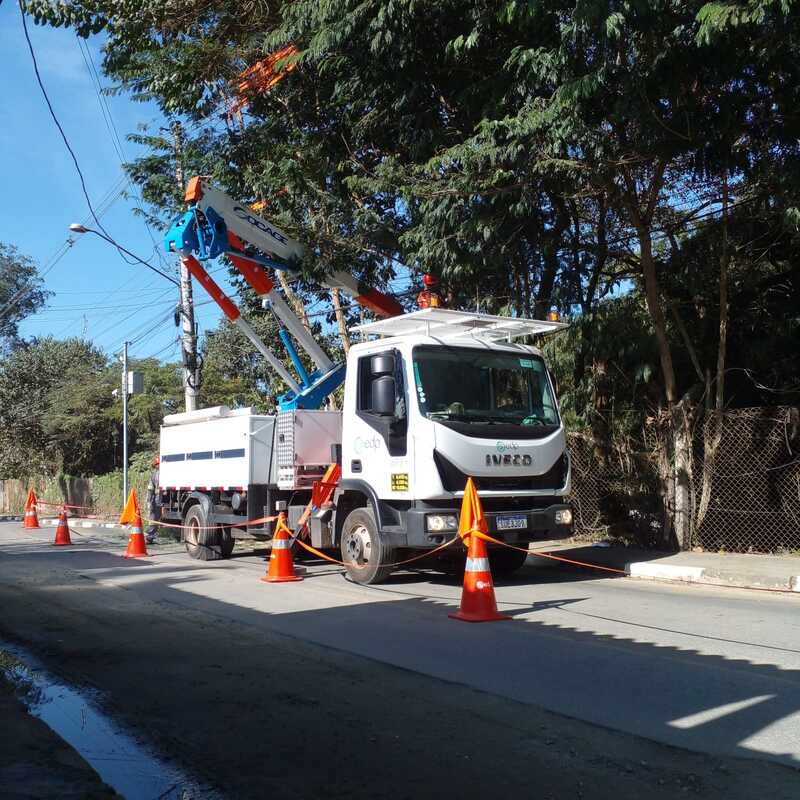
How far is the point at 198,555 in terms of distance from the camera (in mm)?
14453

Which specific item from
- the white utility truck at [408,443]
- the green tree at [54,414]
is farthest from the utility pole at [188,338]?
the green tree at [54,414]

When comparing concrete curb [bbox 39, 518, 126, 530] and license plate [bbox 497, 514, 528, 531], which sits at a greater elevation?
license plate [bbox 497, 514, 528, 531]

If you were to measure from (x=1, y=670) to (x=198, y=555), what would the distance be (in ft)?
26.8

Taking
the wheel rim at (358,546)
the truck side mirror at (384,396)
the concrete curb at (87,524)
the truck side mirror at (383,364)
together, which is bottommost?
the concrete curb at (87,524)

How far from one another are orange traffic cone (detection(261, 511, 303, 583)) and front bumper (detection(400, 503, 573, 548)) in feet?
6.53

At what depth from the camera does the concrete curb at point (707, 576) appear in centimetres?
978

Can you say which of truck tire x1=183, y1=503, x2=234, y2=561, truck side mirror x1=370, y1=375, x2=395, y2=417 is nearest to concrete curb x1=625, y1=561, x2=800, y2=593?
truck side mirror x1=370, y1=375, x2=395, y2=417

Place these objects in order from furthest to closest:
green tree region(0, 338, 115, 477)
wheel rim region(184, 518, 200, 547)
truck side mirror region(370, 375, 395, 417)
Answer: green tree region(0, 338, 115, 477) < wheel rim region(184, 518, 200, 547) < truck side mirror region(370, 375, 395, 417)

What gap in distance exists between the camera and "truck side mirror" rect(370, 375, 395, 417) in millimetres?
9656

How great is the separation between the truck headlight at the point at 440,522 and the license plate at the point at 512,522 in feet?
1.86

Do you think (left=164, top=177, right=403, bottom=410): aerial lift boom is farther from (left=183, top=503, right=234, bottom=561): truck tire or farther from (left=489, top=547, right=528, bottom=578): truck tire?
(left=489, top=547, right=528, bottom=578): truck tire

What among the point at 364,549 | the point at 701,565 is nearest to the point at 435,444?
the point at 364,549

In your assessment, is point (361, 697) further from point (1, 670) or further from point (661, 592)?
point (661, 592)

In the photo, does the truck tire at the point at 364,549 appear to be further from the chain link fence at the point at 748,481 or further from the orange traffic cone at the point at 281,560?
the chain link fence at the point at 748,481
